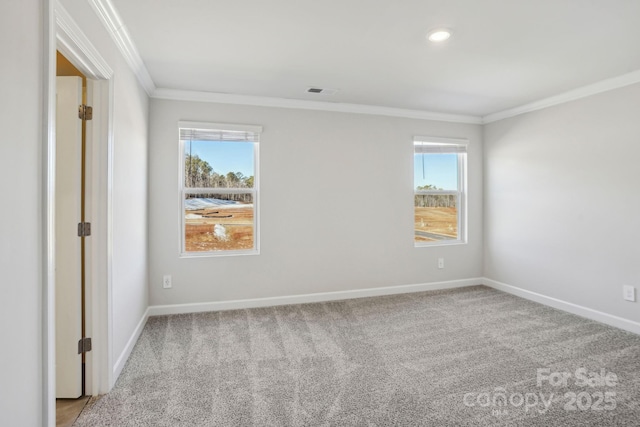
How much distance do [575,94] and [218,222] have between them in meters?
4.14

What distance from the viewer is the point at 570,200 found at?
365 centimetres

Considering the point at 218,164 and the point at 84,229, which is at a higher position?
the point at 218,164

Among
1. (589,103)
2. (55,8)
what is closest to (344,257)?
(589,103)

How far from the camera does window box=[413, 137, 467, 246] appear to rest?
14.9 ft

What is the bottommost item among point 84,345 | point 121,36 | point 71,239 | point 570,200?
point 84,345

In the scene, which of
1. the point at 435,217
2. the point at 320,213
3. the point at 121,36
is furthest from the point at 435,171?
the point at 121,36

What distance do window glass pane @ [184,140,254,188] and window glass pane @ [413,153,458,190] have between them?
2239 mm

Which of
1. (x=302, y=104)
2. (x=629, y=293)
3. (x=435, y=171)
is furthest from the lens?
(x=435, y=171)

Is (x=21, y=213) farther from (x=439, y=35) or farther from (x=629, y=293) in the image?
(x=629, y=293)

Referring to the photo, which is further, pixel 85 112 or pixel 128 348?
pixel 128 348

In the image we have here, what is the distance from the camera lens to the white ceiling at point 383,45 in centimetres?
206

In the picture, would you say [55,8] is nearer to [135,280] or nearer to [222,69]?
[222,69]

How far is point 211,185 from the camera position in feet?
12.3

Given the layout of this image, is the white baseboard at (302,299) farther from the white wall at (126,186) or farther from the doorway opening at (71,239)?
the doorway opening at (71,239)
